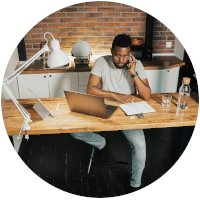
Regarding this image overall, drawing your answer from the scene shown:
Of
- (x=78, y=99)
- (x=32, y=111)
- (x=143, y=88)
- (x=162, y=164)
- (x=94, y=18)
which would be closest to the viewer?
(x=78, y=99)

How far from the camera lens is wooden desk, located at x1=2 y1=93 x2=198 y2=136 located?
158 cm

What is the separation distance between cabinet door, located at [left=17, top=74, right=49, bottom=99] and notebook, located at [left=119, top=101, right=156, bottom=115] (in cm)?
159

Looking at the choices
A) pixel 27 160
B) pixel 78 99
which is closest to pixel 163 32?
pixel 78 99

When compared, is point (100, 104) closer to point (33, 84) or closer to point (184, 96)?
point (184, 96)

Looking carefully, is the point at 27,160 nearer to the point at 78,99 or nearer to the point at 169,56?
the point at 78,99

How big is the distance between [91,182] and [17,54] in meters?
2.17

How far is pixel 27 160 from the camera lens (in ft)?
7.73

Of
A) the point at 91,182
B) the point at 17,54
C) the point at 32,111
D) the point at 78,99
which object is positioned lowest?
the point at 91,182

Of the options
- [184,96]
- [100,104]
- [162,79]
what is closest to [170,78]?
[162,79]

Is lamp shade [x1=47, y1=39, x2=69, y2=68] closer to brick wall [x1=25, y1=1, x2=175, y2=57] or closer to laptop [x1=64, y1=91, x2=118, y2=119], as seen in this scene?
laptop [x1=64, y1=91, x2=118, y2=119]

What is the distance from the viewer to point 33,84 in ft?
10.2

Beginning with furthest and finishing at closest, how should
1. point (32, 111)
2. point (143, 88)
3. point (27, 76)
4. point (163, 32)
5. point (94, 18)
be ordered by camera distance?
point (163, 32)
point (94, 18)
point (27, 76)
point (143, 88)
point (32, 111)

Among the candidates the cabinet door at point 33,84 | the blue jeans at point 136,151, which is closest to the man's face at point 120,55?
the blue jeans at point 136,151

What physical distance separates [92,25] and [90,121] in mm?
2164
